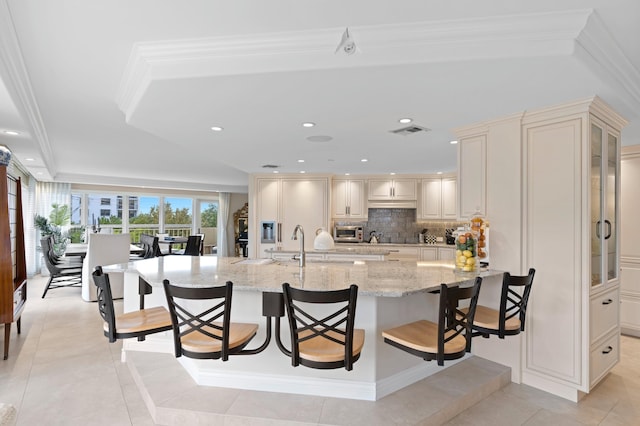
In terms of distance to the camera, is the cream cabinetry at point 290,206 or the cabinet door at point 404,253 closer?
the cabinet door at point 404,253

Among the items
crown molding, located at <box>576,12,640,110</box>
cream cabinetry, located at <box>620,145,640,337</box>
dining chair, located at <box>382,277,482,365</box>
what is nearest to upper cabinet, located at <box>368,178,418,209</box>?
cream cabinetry, located at <box>620,145,640,337</box>

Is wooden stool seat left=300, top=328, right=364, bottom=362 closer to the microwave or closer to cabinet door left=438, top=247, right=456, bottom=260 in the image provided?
cabinet door left=438, top=247, right=456, bottom=260

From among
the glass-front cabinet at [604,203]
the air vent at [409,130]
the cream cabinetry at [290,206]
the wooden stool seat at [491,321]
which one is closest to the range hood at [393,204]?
the cream cabinetry at [290,206]

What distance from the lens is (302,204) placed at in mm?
6875

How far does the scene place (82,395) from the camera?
9.19ft

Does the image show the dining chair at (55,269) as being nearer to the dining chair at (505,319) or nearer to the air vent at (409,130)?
the air vent at (409,130)

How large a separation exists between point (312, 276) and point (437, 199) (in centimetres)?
475

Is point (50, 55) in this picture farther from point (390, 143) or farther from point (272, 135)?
point (390, 143)

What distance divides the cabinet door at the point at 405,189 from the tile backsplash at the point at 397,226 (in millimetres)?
451

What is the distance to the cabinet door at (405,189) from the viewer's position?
7.02 m

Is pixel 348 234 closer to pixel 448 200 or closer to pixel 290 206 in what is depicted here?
pixel 290 206

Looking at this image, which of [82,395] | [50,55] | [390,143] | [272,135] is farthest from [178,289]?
[390,143]

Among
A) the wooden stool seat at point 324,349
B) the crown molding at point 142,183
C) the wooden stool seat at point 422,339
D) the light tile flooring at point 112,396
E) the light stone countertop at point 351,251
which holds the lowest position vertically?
the light tile flooring at point 112,396

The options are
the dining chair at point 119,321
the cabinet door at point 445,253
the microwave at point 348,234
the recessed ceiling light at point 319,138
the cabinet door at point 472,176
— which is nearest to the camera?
the dining chair at point 119,321
